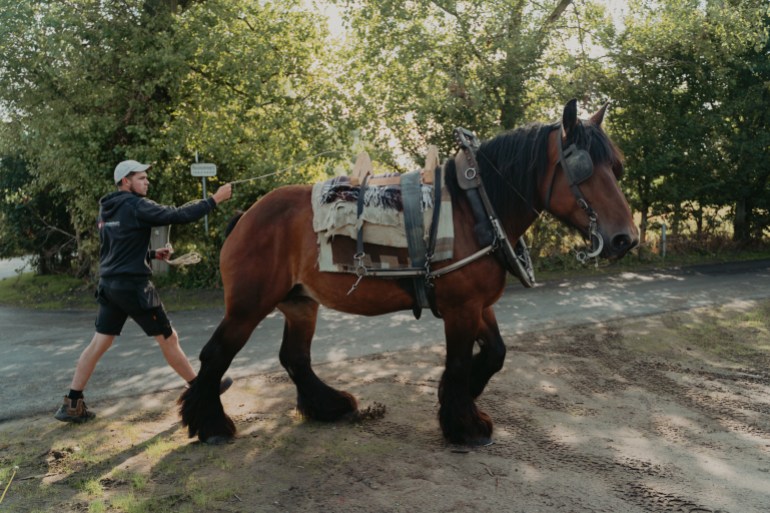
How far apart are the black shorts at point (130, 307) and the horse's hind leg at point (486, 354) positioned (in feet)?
8.02

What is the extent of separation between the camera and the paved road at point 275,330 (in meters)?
6.44

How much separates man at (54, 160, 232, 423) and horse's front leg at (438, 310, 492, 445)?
1.86 meters

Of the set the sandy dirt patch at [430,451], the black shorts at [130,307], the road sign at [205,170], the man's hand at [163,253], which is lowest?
the sandy dirt patch at [430,451]

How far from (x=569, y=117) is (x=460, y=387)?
199 centimetres

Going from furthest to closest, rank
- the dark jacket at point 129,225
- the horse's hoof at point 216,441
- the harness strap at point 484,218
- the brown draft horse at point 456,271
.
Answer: the dark jacket at point 129,225 < the horse's hoof at point 216,441 < the harness strap at point 484,218 < the brown draft horse at point 456,271

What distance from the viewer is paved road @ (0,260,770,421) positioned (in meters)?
6.44

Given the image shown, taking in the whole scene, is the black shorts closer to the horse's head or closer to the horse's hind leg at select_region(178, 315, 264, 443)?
the horse's hind leg at select_region(178, 315, 264, 443)

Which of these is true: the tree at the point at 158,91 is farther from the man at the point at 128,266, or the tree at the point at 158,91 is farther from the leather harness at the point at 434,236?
the leather harness at the point at 434,236

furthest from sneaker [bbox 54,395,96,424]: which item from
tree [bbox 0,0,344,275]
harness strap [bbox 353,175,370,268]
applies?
tree [bbox 0,0,344,275]

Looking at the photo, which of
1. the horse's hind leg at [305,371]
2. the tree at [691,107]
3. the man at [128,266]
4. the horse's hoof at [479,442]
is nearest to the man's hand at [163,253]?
the man at [128,266]

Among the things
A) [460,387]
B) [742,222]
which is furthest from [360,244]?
[742,222]

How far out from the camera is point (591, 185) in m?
4.26

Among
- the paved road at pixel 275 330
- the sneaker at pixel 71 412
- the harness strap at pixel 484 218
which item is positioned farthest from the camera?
the paved road at pixel 275 330

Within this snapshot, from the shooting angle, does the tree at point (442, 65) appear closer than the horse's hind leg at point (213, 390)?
No
